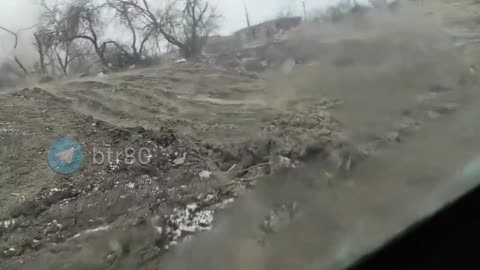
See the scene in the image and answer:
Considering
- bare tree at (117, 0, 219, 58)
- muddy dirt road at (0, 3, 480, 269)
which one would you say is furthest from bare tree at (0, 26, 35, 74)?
bare tree at (117, 0, 219, 58)

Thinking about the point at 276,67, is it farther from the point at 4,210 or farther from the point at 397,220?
the point at 4,210

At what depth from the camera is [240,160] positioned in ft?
2.20

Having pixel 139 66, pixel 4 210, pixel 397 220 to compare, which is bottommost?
pixel 397 220

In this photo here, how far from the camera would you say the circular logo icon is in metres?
0.63

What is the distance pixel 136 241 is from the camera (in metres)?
0.58

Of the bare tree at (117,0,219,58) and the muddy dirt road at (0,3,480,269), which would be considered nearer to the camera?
the muddy dirt road at (0,3,480,269)

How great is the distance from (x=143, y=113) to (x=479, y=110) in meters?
0.55

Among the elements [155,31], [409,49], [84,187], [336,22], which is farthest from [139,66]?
[409,49]

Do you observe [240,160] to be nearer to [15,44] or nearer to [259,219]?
[259,219]

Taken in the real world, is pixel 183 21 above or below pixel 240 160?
above

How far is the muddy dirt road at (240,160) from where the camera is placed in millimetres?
576

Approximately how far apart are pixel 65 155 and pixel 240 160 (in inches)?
9.5

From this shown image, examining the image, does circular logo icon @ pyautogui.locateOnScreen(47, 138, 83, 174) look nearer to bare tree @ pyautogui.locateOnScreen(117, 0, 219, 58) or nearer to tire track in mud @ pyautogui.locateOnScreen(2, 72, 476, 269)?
tire track in mud @ pyautogui.locateOnScreen(2, 72, 476, 269)

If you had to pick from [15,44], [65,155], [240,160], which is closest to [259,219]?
[240,160]
